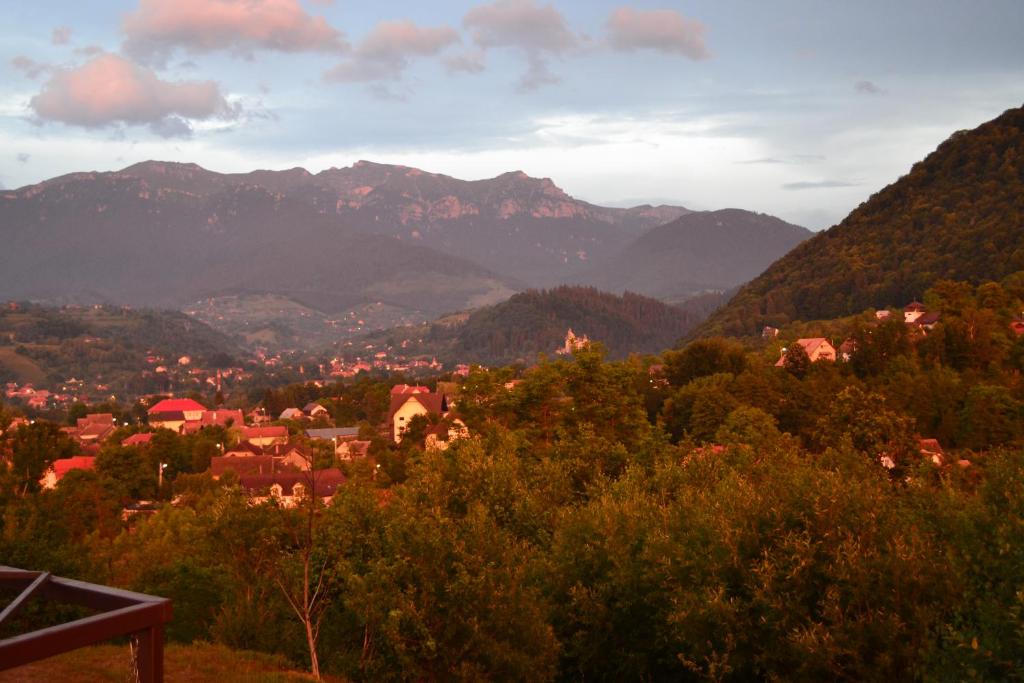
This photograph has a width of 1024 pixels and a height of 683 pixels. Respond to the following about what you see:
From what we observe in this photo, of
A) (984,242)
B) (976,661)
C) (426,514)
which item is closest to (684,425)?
(426,514)

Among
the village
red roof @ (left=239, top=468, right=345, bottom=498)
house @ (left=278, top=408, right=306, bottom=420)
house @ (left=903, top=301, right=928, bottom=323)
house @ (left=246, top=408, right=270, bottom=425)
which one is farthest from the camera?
house @ (left=246, top=408, right=270, bottom=425)

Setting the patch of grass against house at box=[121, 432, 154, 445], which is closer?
the patch of grass

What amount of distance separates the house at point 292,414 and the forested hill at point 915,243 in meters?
72.4

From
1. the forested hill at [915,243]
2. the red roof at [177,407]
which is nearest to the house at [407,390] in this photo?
the red roof at [177,407]

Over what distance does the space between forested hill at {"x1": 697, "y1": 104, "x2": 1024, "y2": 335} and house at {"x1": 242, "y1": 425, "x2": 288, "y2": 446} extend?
80757mm

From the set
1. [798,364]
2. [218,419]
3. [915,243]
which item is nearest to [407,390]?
[218,419]

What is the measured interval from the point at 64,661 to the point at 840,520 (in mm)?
14639

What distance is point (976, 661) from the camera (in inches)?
528

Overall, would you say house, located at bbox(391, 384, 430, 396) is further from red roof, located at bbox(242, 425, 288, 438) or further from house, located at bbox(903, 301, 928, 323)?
house, located at bbox(903, 301, 928, 323)

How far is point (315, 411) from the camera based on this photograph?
135750mm

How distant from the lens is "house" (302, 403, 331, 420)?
130750 millimetres

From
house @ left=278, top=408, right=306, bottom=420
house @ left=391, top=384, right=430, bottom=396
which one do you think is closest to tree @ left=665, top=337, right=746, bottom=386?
house @ left=391, top=384, right=430, bottom=396

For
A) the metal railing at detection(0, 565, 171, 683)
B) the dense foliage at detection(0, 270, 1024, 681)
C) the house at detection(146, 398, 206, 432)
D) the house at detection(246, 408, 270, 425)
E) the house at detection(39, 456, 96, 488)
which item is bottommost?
the house at detection(246, 408, 270, 425)

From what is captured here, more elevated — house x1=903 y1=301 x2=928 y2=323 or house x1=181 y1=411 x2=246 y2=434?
house x1=903 y1=301 x2=928 y2=323
